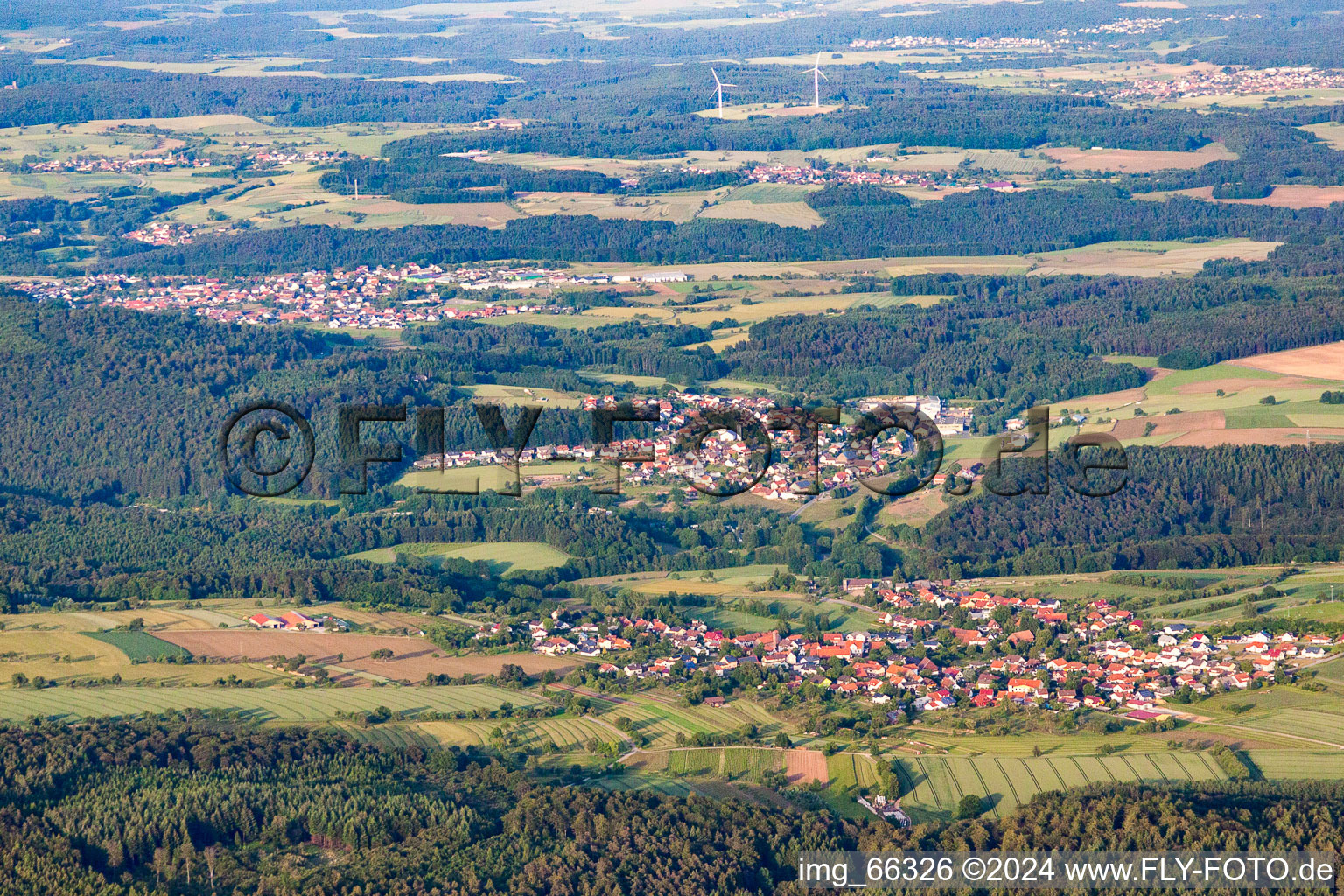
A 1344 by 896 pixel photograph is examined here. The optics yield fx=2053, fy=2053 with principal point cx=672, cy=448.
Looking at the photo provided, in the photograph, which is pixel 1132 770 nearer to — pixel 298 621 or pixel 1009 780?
pixel 1009 780

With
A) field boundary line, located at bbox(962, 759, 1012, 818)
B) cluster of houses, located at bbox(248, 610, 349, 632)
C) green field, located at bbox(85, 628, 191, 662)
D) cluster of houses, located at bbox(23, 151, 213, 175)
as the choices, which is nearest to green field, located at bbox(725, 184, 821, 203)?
cluster of houses, located at bbox(23, 151, 213, 175)

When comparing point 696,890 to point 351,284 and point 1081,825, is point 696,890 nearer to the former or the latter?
point 1081,825

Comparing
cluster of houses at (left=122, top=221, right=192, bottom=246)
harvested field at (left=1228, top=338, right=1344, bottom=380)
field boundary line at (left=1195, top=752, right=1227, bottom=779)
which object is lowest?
field boundary line at (left=1195, top=752, right=1227, bottom=779)

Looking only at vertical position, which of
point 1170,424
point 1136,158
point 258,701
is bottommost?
point 258,701

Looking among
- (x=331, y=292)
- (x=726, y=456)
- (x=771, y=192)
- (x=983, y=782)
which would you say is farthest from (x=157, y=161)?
(x=983, y=782)

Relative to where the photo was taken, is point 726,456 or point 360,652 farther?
Answer: point 726,456

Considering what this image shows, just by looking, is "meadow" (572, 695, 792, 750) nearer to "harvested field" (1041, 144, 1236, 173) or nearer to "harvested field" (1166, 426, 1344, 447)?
"harvested field" (1166, 426, 1344, 447)

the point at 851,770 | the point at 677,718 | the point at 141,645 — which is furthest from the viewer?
the point at 141,645

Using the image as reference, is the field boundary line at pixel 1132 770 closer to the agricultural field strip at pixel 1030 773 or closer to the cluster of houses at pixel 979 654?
the agricultural field strip at pixel 1030 773
